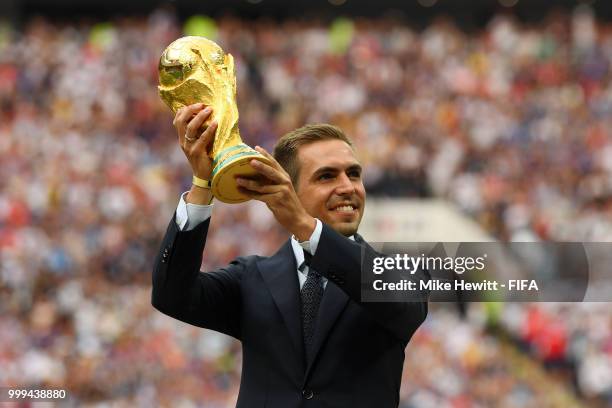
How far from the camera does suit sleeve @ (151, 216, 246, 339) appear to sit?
2.68 m

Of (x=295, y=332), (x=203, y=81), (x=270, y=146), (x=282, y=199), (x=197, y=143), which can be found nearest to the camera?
(x=282, y=199)

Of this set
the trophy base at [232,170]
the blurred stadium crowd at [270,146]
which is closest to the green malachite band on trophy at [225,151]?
the trophy base at [232,170]

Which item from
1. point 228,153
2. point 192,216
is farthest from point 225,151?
point 192,216

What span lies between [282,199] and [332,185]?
13.9 inches

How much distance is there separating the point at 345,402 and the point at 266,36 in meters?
15.0

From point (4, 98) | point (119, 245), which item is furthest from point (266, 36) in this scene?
point (119, 245)

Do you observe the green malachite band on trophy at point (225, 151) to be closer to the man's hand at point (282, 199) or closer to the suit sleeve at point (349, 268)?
the man's hand at point (282, 199)

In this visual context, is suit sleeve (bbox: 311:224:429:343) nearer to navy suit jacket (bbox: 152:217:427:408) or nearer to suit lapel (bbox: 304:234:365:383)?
navy suit jacket (bbox: 152:217:427:408)

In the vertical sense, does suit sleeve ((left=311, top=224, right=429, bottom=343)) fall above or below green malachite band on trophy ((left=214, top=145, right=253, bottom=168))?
below

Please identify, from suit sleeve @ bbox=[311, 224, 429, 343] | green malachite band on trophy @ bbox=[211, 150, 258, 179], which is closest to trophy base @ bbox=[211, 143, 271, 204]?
green malachite band on trophy @ bbox=[211, 150, 258, 179]

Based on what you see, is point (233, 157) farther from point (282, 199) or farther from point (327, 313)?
point (327, 313)

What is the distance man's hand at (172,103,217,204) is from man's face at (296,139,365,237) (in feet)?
1.01

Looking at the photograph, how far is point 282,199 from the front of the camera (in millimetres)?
2525

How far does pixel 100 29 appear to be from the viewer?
1786 centimetres
